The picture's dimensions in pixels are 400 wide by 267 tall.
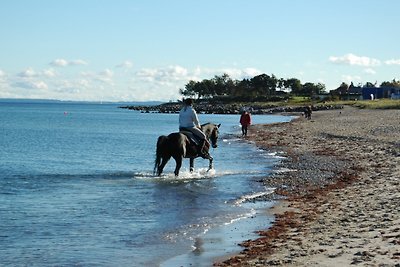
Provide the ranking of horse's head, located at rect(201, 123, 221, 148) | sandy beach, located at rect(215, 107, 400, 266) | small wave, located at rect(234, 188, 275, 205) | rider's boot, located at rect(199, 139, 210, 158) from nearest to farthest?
sandy beach, located at rect(215, 107, 400, 266) < small wave, located at rect(234, 188, 275, 205) < rider's boot, located at rect(199, 139, 210, 158) < horse's head, located at rect(201, 123, 221, 148)

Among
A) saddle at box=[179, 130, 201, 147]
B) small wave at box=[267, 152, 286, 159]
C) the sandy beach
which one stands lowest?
small wave at box=[267, 152, 286, 159]

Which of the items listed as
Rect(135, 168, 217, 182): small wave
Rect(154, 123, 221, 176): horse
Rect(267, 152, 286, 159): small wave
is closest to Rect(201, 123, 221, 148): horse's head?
Rect(135, 168, 217, 182): small wave

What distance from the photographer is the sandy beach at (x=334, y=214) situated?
9.82 metres

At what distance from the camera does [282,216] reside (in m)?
14.3

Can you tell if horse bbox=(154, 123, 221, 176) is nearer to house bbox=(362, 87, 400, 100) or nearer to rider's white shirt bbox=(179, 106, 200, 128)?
rider's white shirt bbox=(179, 106, 200, 128)

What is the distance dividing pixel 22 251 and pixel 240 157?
21606 millimetres

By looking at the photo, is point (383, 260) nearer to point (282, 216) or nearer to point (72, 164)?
point (282, 216)

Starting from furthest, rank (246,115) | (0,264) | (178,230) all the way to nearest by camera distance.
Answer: (246,115)
(178,230)
(0,264)

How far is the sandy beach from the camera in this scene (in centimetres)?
982

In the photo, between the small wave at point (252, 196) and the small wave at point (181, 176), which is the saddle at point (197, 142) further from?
the small wave at point (252, 196)

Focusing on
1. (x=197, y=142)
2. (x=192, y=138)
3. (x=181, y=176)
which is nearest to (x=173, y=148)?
(x=192, y=138)

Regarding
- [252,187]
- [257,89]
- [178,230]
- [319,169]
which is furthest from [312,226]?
[257,89]

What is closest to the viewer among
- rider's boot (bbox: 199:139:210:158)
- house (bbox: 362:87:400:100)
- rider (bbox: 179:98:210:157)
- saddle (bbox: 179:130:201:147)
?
rider (bbox: 179:98:210:157)

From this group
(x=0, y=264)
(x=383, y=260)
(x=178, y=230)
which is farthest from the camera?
(x=178, y=230)
